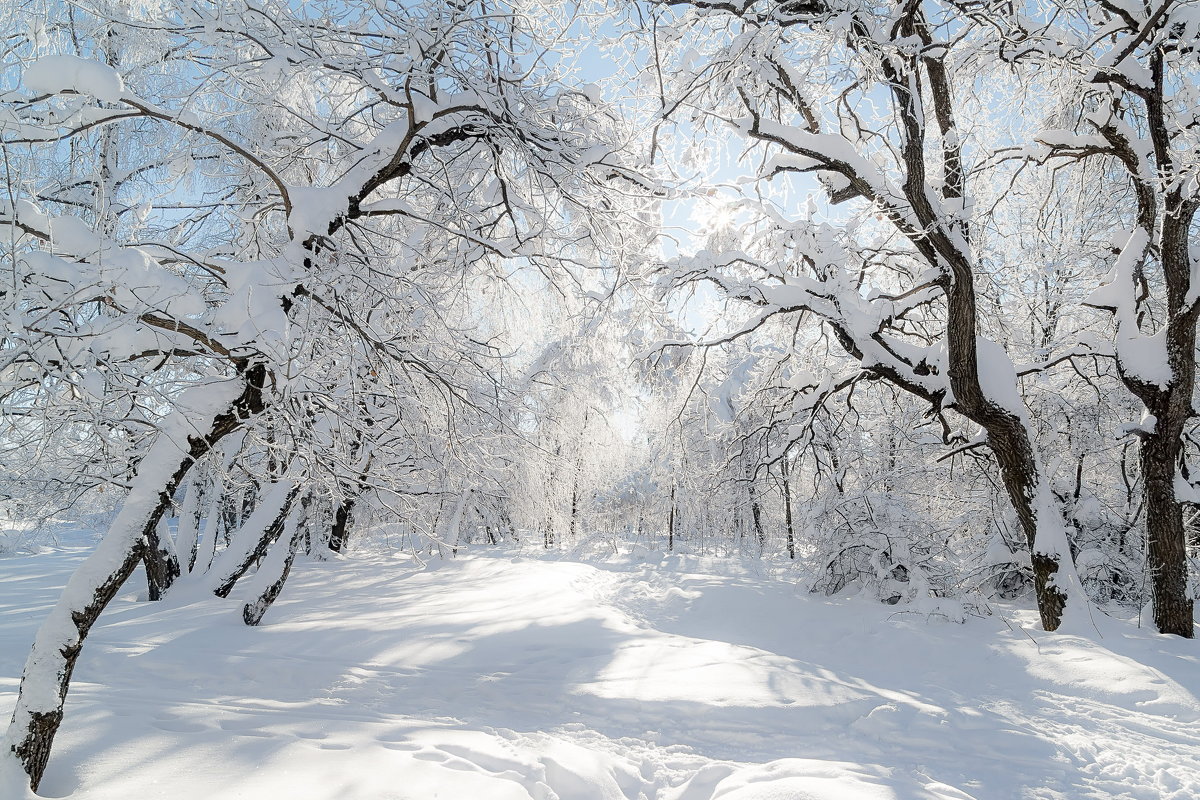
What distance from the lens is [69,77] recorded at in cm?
277

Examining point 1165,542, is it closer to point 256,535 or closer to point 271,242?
point 271,242

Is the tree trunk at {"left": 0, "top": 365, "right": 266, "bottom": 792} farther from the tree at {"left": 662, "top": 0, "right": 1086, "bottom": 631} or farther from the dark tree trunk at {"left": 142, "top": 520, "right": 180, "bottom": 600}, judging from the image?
the dark tree trunk at {"left": 142, "top": 520, "right": 180, "bottom": 600}

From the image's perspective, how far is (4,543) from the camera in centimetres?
1460

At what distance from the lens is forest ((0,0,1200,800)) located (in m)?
3.02

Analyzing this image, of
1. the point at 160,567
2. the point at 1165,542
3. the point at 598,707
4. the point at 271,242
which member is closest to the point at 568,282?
the point at 271,242

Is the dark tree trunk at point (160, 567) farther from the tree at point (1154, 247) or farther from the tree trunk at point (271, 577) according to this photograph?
the tree at point (1154, 247)

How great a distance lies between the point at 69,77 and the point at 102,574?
236 cm

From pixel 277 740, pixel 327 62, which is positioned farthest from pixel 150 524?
pixel 327 62

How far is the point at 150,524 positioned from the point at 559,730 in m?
2.71

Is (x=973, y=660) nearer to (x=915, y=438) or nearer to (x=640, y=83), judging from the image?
(x=915, y=438)

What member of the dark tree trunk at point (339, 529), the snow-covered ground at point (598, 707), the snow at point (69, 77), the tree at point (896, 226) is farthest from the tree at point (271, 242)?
the dark tree trunk at point (339, 529)

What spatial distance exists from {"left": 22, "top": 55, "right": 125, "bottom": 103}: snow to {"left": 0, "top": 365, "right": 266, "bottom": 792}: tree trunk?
141cm

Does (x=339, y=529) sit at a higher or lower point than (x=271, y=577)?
→ lower

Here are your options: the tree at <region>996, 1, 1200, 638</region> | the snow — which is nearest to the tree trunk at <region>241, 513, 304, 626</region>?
the snow
